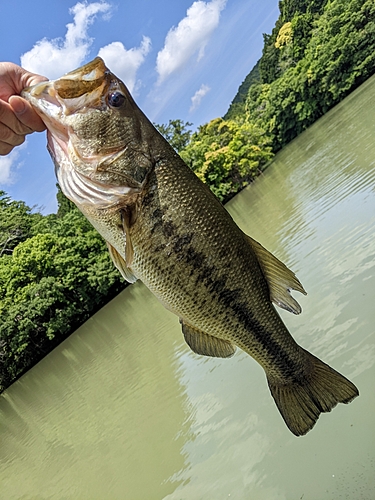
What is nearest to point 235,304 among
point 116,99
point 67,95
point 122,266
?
point 122,266

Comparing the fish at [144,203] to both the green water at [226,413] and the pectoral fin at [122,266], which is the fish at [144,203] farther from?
the green water at [226,413]

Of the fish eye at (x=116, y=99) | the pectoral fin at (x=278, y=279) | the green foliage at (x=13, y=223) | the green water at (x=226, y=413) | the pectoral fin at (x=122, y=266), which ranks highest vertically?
the green foliage at (x=13, y=223)

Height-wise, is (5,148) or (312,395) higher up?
(5,148)

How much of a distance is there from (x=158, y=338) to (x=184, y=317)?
1147 centimetres

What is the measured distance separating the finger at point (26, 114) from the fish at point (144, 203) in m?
0.04

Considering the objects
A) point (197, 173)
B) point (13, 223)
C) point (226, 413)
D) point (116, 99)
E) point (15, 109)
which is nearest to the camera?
point (15, 109)

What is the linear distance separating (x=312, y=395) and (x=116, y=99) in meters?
2.13

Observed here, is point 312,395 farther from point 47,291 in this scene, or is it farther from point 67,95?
point 47,291

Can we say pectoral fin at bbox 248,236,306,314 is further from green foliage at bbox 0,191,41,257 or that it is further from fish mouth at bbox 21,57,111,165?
green foliage at bbox 0,191,41,257

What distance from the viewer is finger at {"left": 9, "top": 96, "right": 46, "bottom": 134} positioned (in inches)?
87.4

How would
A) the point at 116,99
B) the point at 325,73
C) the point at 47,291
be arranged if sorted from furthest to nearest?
1. the point at 325,73
2. the point at 47,291
3. the point at 116,99

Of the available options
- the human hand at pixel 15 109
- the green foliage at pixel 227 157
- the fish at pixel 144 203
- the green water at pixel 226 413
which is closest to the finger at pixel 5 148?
the human hand at pixel 15 109

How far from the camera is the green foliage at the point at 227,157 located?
4206 cm

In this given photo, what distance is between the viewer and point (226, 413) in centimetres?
705
